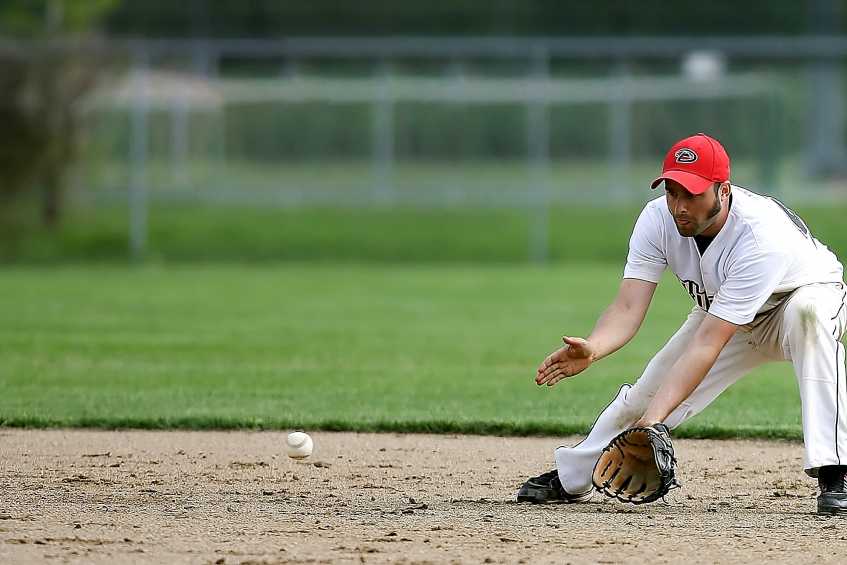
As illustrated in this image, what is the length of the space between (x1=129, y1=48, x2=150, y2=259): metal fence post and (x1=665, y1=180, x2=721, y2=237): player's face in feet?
48.9

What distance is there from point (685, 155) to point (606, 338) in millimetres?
805

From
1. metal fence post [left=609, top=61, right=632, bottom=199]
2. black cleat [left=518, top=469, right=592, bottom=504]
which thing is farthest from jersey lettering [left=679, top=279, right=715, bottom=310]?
metal fence post [left=609, top=61, right=632, bottom=199]

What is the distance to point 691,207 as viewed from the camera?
5184 mm

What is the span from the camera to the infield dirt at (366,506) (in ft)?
15.6

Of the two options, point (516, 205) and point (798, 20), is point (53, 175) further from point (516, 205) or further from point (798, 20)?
point (798, 20)

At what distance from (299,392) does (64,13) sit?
49.8ft

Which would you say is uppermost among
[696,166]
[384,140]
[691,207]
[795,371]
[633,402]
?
[384,140]

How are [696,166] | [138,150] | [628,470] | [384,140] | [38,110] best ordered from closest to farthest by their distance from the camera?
[696,166]
[628,470]
[138,150]
[38,110]
[384,140]

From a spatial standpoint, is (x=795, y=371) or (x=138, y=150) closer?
(x=795, y=371)

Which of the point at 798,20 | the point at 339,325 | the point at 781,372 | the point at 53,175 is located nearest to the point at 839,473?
the point at 781,372

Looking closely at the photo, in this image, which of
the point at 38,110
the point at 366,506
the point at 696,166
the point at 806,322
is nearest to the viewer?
the point at 696,166

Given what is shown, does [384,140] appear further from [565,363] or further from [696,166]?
[696,166]

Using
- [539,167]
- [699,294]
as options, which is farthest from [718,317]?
[539,167]

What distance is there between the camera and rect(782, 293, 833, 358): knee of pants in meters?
5.34
